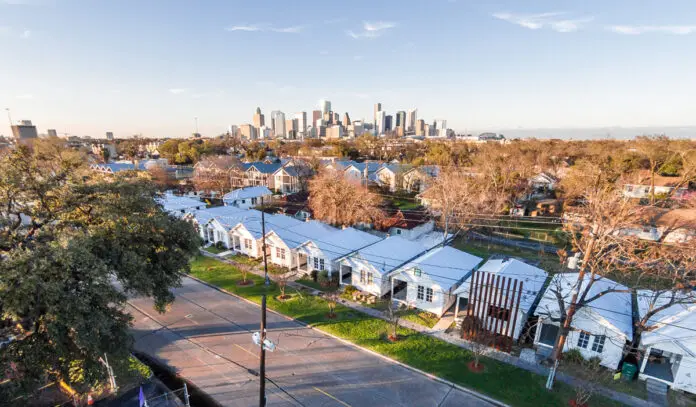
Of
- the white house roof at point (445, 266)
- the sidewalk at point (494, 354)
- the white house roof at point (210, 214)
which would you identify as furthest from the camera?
the white house roof at point (210, 214)

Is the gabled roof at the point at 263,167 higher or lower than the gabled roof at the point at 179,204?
higher

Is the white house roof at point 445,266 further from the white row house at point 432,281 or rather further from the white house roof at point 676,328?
the white house roof at point 676,328

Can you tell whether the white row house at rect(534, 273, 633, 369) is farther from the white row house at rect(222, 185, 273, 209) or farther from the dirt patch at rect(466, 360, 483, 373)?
the white row house at rect(222, 185, 273, 209)

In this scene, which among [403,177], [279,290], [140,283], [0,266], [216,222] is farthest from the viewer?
[403,177]

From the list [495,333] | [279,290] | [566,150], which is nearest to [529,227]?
[495,333]

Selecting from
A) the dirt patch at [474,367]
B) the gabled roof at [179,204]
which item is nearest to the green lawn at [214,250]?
the gabled roof at [179,204]

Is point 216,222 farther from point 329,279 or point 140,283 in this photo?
point 140,283

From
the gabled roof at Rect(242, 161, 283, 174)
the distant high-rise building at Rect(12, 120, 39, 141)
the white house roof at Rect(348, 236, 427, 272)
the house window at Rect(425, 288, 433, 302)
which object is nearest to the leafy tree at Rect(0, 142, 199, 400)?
the white house roof at Rect(348, 236, 427, 272)
